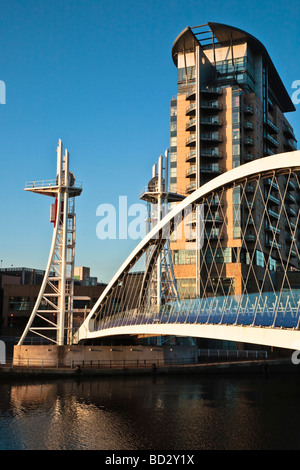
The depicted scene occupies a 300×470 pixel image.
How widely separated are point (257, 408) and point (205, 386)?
834 cm

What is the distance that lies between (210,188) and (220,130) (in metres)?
44.0

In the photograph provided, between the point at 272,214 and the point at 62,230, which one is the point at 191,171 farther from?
the point at 62,230

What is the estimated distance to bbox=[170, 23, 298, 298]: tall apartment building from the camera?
223 ft

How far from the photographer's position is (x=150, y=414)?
31391 millimetres

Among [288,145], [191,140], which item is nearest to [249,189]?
[191,140]

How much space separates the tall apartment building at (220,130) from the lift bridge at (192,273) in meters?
0.35

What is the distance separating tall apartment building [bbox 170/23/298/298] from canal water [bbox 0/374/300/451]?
26.1 m

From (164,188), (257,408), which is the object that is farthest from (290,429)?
(164,188)

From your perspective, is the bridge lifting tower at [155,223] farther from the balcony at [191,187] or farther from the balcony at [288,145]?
the balcony at [288,145]

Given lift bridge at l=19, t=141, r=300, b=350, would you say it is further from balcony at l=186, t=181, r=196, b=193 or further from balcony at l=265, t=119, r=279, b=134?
balcony at l=265, t=119, r=279, b=134

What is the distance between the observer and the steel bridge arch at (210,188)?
23178 mm

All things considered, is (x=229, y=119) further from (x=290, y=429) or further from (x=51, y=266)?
(x=290, y=429)

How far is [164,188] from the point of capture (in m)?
53.0

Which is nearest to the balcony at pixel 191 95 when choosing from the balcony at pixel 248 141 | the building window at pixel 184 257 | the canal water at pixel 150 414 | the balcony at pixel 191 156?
the balcony at pixel 191 156
